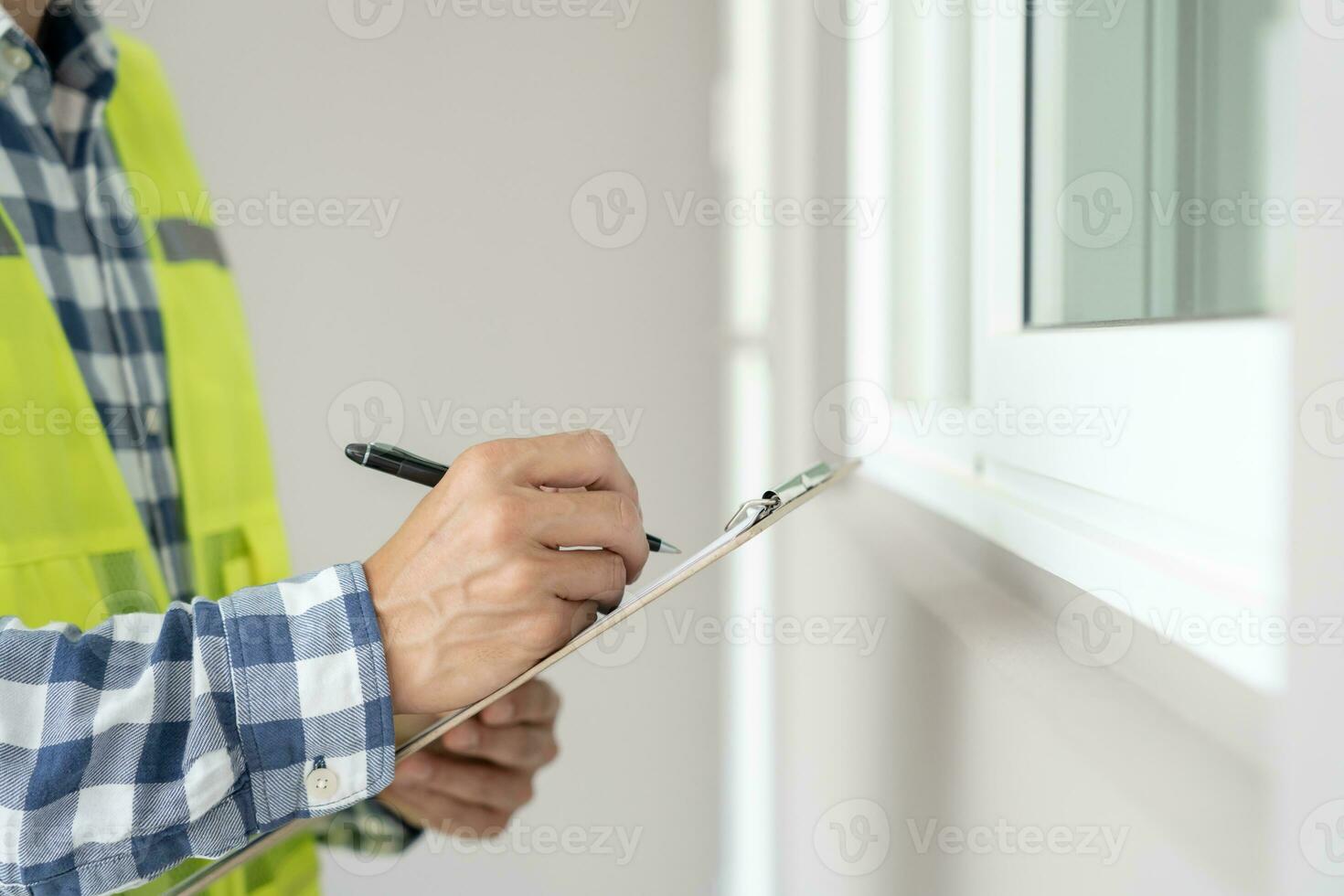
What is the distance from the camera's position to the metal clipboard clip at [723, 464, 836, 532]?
34 centimetres

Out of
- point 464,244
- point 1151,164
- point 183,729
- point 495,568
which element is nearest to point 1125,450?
point 1151,164

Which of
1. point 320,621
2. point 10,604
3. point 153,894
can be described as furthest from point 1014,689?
point 10,604

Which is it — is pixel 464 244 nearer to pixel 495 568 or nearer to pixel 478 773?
pixel 478 773

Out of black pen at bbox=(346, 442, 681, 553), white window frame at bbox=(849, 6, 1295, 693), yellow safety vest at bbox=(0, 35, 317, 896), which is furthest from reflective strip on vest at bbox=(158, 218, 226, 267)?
white window frame at bbox=(849, 6, 1295, 693)

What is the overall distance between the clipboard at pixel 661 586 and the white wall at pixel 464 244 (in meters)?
1.05

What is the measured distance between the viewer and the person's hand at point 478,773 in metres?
0.58

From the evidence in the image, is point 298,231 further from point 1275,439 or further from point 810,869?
point 1275,439

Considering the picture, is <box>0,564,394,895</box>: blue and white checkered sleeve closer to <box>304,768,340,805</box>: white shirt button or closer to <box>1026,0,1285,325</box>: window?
<box>304,768,340,805</box>: white shirt button

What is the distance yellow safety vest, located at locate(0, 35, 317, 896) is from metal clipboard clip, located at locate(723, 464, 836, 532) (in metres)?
0.35

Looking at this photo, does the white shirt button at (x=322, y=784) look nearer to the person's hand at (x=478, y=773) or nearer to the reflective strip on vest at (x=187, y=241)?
the person's hand at (x=478, y=773)

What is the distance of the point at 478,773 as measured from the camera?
23.8 inches

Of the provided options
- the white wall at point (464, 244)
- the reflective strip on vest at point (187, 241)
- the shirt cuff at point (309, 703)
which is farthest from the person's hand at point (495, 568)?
the white wall at point (464, 244)

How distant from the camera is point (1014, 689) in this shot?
340mm

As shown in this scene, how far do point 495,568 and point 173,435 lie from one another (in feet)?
1.52
